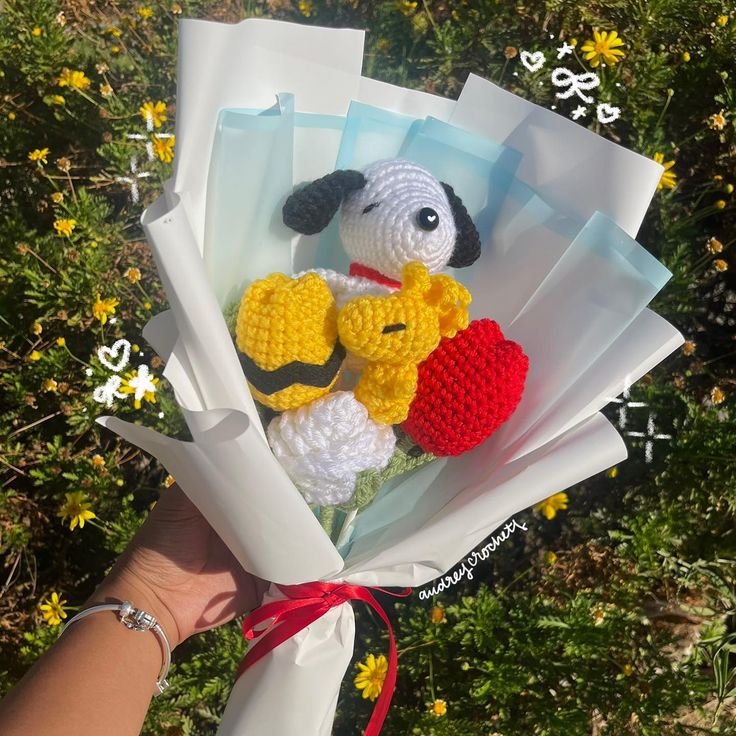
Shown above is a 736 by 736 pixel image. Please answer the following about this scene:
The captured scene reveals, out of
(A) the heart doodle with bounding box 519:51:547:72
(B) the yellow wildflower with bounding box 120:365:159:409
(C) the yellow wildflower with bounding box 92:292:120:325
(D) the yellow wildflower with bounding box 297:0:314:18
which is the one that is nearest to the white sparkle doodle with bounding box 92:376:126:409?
(B) the yellow wildflower with bounding box 120:365:159:409

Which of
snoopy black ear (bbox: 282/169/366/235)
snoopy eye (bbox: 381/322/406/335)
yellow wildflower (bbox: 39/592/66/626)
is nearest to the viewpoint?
snoopy eye (bbox: 381/322/406/335)

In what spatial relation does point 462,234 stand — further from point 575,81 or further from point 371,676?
point 575,81

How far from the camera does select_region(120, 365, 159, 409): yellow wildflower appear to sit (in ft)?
6.61

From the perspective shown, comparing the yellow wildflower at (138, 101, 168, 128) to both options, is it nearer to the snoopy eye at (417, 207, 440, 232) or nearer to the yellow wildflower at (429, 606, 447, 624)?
the snoopy eye at (417, 207, 440, 232)

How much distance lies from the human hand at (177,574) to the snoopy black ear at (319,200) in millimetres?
801

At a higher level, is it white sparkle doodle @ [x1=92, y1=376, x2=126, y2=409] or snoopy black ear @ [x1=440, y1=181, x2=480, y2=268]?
snoopy black ear @ [x1=440, y1=181, x2=480, y2=268]

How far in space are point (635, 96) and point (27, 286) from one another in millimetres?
2289

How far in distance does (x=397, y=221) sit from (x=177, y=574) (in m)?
1.03

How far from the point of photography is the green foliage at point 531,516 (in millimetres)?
1989

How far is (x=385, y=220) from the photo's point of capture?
1.10 metres

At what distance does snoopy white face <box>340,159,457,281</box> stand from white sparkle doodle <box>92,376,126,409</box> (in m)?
1.27

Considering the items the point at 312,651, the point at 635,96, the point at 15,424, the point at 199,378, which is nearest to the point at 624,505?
the point at 312,651

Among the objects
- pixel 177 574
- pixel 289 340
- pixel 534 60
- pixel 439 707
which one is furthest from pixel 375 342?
pixel 534 60

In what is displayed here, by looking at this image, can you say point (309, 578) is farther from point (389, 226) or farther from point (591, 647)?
point (591, 647)
